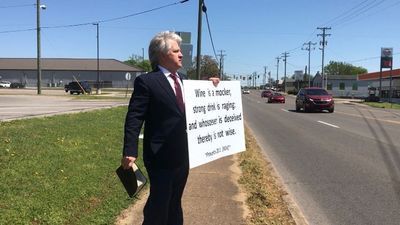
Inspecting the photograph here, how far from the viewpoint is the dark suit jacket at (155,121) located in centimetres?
409

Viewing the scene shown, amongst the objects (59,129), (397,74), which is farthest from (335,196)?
(397,74)

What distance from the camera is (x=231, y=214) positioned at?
6.59 meters

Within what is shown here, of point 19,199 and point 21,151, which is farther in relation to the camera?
point 21,151

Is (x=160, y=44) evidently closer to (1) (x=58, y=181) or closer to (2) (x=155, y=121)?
(2) (x=155, y=121)

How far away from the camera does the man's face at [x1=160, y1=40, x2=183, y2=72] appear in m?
4.23

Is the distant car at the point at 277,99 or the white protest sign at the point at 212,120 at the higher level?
the white protest sign at the point at 212,120

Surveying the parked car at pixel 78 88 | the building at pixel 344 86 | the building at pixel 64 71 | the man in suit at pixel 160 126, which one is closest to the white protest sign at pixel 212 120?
the man in suit at pixel 160 126

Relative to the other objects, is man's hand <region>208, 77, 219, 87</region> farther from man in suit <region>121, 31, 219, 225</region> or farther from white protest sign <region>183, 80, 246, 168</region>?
man in suit <region>121, 31, 219, 225</region>

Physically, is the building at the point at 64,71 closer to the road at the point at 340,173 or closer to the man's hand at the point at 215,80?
the road at the point at 340,173

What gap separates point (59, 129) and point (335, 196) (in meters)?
7.18

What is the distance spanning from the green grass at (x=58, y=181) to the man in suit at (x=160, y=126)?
1742 millimetres

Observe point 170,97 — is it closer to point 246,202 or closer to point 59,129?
point 246,202

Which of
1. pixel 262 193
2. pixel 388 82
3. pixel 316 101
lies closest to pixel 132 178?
Answer: pixel 262 193

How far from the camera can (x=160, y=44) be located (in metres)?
4.23
